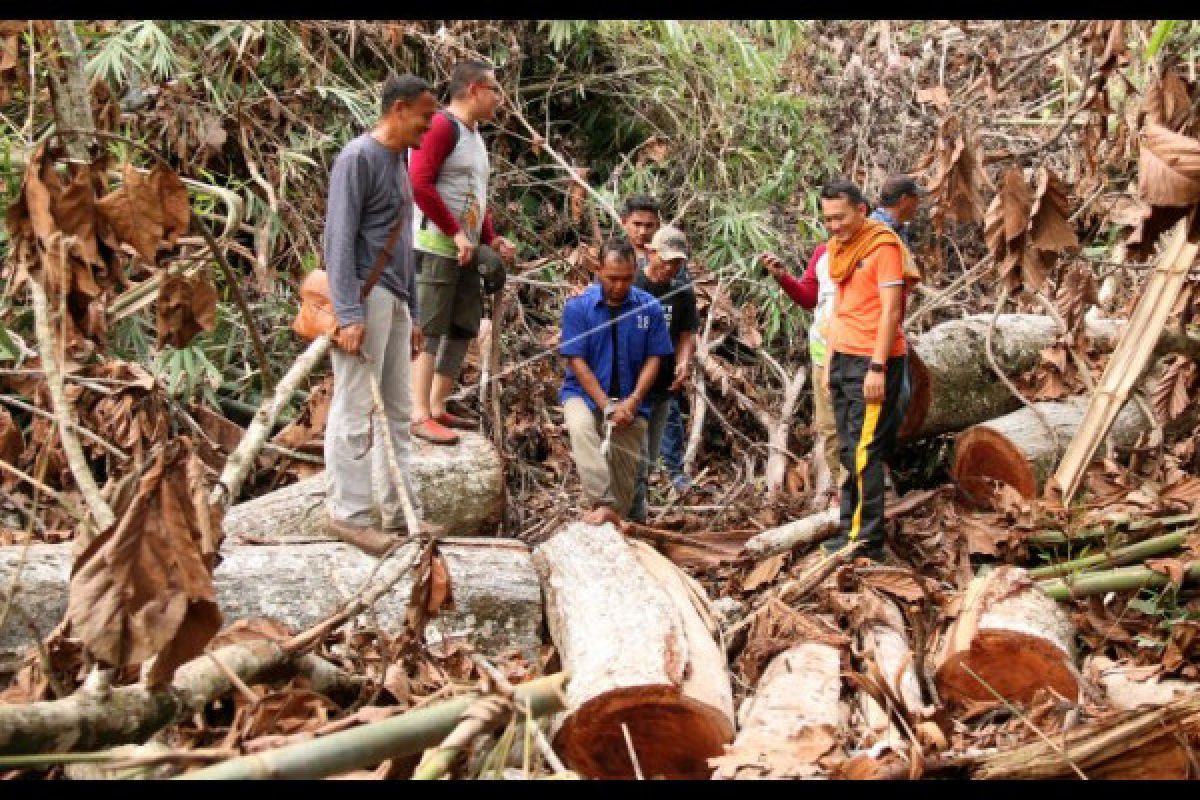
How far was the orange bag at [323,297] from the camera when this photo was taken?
17.5 feet

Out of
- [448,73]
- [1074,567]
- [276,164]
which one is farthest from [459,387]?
[1074,567]

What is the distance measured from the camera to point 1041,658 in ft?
15.5

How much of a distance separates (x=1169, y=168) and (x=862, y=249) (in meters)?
2.65

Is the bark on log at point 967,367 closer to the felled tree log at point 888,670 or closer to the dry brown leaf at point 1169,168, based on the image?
the felled tree log at point 888,670

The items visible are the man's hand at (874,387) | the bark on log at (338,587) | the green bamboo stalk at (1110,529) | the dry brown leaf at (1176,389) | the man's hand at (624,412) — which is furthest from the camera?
the dry brown leaf at (1176,389)

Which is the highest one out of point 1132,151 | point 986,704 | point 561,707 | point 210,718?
point 1132,151

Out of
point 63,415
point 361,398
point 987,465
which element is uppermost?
point 63,415

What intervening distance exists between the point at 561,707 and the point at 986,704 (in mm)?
2212

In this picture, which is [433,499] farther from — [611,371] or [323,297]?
[323,297]

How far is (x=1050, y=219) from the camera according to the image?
4508 millimetres

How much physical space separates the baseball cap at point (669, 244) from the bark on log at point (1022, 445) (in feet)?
6.29

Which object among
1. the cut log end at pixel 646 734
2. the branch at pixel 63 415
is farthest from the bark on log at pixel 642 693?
the branch at pixel 63 415

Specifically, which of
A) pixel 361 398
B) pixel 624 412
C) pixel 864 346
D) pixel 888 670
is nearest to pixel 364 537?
pixel 361 398
